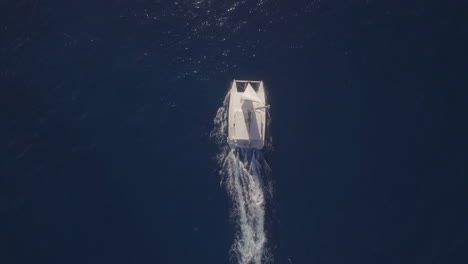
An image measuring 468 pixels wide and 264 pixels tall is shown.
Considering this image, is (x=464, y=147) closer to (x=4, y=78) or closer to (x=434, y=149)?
(x=434, y=149)

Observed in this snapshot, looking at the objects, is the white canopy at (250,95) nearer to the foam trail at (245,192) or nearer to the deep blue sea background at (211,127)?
the deep blue sea background at (211,127)

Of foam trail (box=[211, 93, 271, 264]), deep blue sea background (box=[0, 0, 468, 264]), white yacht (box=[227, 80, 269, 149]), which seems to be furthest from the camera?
white yacht (box=[227, 80, 269, 149])

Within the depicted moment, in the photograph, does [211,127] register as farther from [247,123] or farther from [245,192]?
[245,192]

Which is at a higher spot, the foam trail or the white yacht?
the white yacht

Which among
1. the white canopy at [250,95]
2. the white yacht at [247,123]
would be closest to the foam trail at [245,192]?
the white yacht at [247,123]

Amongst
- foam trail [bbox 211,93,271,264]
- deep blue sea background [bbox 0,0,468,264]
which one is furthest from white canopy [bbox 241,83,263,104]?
foam trail [bbox 211,93,271,264]

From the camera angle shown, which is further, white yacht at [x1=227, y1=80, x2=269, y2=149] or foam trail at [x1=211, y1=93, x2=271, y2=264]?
white yacht at [x1=227, y1=80, x2=269, y2=149]

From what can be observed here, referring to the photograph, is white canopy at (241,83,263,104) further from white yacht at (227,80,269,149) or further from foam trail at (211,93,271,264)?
foam trail at (211,93,271,264)

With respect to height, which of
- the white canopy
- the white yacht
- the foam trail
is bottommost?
the foam trail
